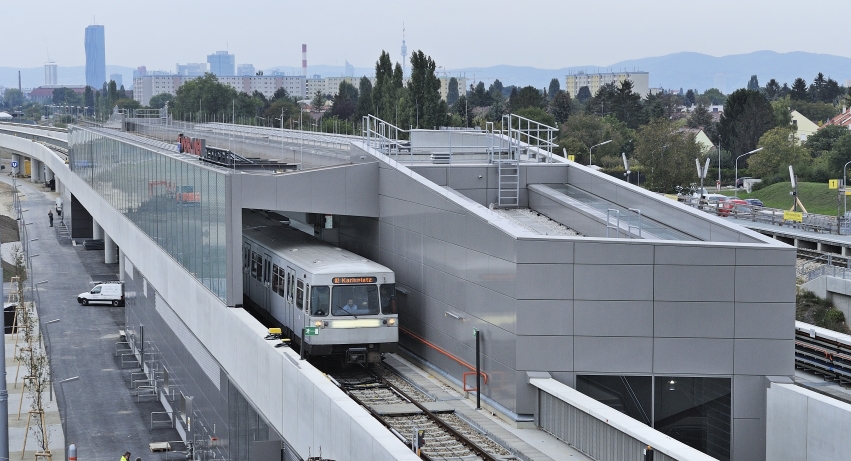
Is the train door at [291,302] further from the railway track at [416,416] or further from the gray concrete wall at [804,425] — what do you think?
the gray concrete wall at [804,425]

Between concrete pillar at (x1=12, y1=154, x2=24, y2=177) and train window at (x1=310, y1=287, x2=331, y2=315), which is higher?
train window at (x1=310, y1=287, x2=331, y2=315)

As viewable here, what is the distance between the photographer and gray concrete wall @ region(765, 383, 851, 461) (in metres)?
18.3

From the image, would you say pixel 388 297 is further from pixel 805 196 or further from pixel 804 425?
pixel 805 196

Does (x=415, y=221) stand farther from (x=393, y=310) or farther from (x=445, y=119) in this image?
(x=445, y=119)

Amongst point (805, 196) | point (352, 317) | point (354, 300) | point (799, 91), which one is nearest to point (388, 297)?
point (354, 300)

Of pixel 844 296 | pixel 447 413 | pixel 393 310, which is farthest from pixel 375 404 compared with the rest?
pixel 844 296

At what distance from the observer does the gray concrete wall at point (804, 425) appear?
18344 millimetres

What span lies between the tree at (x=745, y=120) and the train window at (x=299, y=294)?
92.1 metres

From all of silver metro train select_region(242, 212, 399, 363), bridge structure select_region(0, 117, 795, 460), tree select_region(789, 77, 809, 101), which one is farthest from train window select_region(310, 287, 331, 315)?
tree select_region(789, 77, 809, 101)

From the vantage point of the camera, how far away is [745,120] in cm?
11256

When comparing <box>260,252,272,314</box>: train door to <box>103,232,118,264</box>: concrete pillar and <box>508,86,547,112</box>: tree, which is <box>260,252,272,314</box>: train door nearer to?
<box>103,232,118,264</box>: concrete pillar

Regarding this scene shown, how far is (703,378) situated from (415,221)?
8217 mm

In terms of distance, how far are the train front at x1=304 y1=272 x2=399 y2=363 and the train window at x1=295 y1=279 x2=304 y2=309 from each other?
0.63 meters

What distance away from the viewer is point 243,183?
2747 cm
